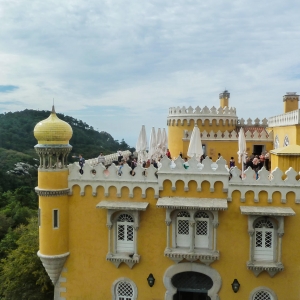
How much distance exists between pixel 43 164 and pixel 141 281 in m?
6.62

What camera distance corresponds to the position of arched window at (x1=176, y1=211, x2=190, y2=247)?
14.5 m

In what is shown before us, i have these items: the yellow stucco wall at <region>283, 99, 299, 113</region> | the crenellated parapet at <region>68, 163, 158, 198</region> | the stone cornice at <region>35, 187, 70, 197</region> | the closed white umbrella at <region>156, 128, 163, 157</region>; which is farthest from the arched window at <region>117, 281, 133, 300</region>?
the yellow stucco wall at <region>283, 99, 299, 113</region>

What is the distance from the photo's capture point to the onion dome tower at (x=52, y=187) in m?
14.4

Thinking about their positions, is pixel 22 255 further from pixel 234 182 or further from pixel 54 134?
pixel 234 182

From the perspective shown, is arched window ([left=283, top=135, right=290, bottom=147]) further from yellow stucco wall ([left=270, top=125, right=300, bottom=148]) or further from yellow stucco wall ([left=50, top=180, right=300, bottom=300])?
yellow stucco wall ([left=50, top=180, right=300, bottom=300])

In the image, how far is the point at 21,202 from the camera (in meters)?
53.7

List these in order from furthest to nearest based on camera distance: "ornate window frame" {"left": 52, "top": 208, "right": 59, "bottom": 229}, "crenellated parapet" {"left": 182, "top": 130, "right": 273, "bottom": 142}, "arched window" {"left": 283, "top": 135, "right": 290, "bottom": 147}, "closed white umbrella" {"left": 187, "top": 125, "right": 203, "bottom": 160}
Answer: "crenellated parapet" {"left": 182, "top": 130, "right": 273, "bottom": 142} → "arched window" {"left": 283, "top": 135, "right": 290, "bottom": 147} → "closed white umbrella" {"left": 187, "top": 125, "right": 203, "bottom": 160} → "ornate window frame" {"left": 52, "top": 208, "right": 59, "bottom": 229}

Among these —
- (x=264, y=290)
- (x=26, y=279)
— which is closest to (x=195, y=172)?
(x=264, y=290)

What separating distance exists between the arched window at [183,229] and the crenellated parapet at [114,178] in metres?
1.40

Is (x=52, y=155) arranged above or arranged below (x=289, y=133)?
below

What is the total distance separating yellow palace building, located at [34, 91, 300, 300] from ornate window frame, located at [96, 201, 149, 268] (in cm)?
A: 4

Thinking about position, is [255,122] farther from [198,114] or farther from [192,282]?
[192,282]

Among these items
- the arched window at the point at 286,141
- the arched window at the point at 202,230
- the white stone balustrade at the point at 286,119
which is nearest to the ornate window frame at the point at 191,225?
the arched window at the point at 202,230

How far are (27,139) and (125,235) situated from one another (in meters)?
87.2
